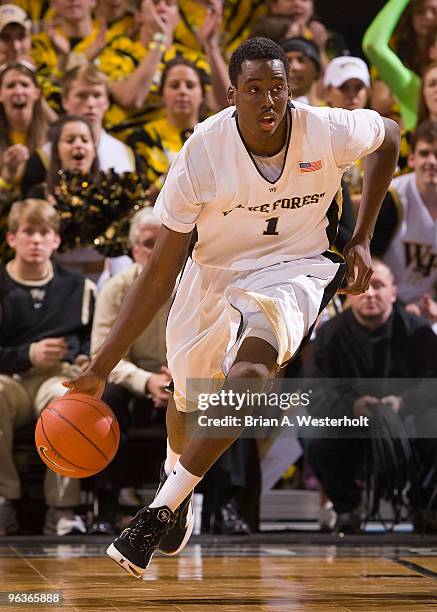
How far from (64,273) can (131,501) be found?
1.20 metres

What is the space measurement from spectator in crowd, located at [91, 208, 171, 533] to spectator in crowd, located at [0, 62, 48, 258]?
77 centimetres

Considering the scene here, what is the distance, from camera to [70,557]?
4.46 metres

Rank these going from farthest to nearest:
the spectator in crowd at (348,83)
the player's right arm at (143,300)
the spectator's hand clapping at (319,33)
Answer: the spectator's hand clapping at (319,33)
the spectator in crowd at (348,83)
the player's right arm at (143,300)

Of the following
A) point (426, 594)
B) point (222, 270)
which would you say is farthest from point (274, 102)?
point (426, 594)

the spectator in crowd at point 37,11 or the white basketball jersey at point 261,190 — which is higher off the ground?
the spectator in crowd at point 37,11

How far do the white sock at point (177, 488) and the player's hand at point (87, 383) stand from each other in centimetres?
34

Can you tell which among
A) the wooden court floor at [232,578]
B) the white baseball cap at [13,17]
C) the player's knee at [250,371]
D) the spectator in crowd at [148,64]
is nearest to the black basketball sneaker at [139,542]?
the wooden court floor at [232,578]

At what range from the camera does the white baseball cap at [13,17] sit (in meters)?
6.20

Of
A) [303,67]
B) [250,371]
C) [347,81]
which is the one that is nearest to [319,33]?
[303,67]

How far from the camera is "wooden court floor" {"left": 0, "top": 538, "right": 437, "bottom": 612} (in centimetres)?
325

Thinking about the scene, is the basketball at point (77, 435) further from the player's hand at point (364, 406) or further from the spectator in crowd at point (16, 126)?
the spectator in crowd at point (16, 126)

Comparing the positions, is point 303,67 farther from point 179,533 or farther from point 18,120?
point 179,533

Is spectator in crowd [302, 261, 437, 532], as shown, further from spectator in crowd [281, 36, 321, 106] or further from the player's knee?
the player's knee

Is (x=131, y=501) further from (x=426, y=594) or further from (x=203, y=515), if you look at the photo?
(x=426, y=594)
